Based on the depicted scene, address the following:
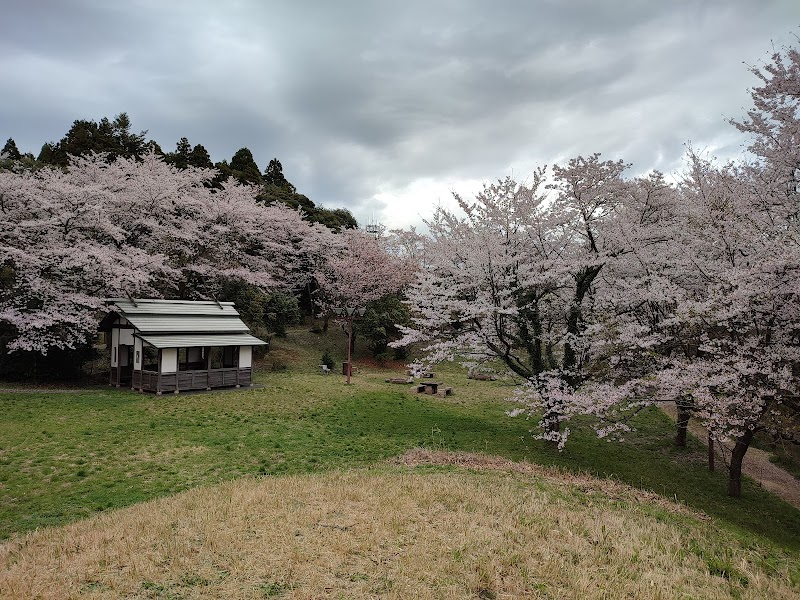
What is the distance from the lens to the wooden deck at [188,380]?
1952 centimetres

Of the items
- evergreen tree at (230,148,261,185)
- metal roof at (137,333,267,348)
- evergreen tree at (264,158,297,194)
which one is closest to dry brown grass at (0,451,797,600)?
metal roof at (137,333,267,348)

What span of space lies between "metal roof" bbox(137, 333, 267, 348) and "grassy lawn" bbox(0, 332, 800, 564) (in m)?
2.19

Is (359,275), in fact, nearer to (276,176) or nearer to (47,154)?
(276,176)

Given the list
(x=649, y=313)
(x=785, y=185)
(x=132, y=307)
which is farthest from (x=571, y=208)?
(x=132, y=307)

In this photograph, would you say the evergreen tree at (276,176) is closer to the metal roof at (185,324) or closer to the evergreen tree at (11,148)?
the evergreen tree at (11,148)

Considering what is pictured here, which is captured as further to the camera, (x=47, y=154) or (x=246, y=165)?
(x=246, y=165)

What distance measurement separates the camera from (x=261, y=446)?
13102 millimetres

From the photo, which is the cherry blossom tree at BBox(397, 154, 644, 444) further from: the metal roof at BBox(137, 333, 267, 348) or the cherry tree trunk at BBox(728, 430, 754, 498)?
the metal roof at BBox(137, 333, 267, 348)

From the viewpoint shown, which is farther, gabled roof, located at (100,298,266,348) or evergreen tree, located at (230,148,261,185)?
evergreen tree, located at (230,148,261,185)

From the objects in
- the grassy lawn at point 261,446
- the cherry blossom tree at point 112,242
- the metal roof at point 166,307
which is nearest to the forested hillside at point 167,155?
the cherry blossom tree at point 112,242

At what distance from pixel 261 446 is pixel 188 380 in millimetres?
8927

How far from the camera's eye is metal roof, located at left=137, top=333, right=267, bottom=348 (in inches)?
764

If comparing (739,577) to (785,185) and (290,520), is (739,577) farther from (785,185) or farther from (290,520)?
(785,185)

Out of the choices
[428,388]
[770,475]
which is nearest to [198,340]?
[428,388]
